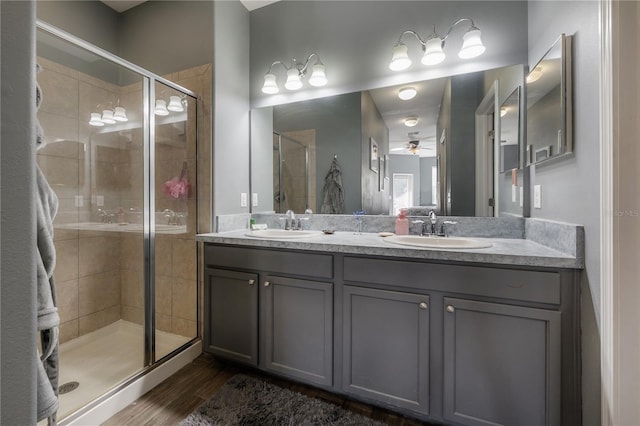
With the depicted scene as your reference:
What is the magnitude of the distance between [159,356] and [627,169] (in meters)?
2.52

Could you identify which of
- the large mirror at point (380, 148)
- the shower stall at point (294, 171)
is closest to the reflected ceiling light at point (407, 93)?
the large mirror at point (380, 148)

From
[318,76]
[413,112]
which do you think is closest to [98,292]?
[318,76]

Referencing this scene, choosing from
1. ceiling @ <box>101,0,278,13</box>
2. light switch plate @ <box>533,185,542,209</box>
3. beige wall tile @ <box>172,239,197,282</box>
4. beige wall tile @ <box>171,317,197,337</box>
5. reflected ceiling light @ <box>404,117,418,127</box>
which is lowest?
beige wall tile @ <box>171,317,197,337</box>

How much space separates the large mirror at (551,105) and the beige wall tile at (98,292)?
2995 millimetres

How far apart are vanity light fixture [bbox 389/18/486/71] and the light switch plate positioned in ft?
2.80

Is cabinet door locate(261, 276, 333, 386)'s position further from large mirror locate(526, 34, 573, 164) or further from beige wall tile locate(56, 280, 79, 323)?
beige wall tile locate(56, 280, 79, 323)

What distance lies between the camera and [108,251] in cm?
225

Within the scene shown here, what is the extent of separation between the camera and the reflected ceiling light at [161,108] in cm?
193

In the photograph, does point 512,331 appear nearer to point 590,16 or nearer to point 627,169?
point 627,169

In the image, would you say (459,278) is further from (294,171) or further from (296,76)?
(296,76)

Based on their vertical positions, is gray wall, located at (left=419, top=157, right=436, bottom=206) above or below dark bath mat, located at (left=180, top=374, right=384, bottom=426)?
above

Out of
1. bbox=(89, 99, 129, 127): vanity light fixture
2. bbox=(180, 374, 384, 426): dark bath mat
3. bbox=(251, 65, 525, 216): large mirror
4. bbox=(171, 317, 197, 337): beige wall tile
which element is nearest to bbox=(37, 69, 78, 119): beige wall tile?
bbox=(89, 99, 129, 127): vanity light fixture

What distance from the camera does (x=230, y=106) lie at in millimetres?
2199

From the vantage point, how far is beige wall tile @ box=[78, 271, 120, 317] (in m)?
2.17
